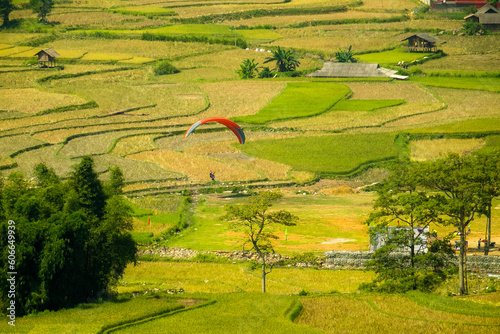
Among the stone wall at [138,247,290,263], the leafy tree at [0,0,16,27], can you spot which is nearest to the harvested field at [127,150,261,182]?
the stone wall at [138,247,290,263]

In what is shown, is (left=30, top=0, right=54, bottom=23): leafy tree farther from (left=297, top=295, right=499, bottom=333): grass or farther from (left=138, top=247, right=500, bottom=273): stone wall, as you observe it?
(left=297, top=295, right=499, bottom=333): grass

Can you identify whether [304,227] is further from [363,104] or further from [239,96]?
[239,96]

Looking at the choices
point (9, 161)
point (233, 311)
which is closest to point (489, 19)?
point (9, 161)

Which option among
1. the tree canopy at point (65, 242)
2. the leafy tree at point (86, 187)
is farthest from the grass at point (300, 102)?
the tree canopy at point (65, 242)

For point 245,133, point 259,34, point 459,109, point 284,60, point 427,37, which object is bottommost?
point 245,133

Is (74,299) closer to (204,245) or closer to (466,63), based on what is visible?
(204,245)

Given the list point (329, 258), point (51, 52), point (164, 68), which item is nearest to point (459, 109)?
point (164, 68)
